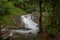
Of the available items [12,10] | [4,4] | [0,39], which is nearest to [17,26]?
[4,4]

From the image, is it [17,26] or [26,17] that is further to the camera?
[26,17]

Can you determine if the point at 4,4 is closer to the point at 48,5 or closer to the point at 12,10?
the point at 12,10

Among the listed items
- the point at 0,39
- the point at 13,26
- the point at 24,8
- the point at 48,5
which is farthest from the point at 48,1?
the point at 24,8

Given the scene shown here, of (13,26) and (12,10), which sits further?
(12,10)

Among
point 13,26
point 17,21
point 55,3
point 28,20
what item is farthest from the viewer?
point 28,20

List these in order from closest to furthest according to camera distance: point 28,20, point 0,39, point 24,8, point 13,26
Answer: point 0,39 < point 13,26 < point 28,20 < point 24,8

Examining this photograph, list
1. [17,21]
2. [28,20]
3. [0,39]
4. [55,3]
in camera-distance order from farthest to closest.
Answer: [28,20]
[17,21]
[0,39]
[55,3]

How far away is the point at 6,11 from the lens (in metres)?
24.0

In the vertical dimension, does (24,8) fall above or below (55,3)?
below

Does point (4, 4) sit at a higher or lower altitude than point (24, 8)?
higher

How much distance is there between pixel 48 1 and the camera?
12.7 meters

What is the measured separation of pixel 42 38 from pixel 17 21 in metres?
9.19

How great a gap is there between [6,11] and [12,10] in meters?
1.52

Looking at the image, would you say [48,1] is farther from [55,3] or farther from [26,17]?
[26,17]
